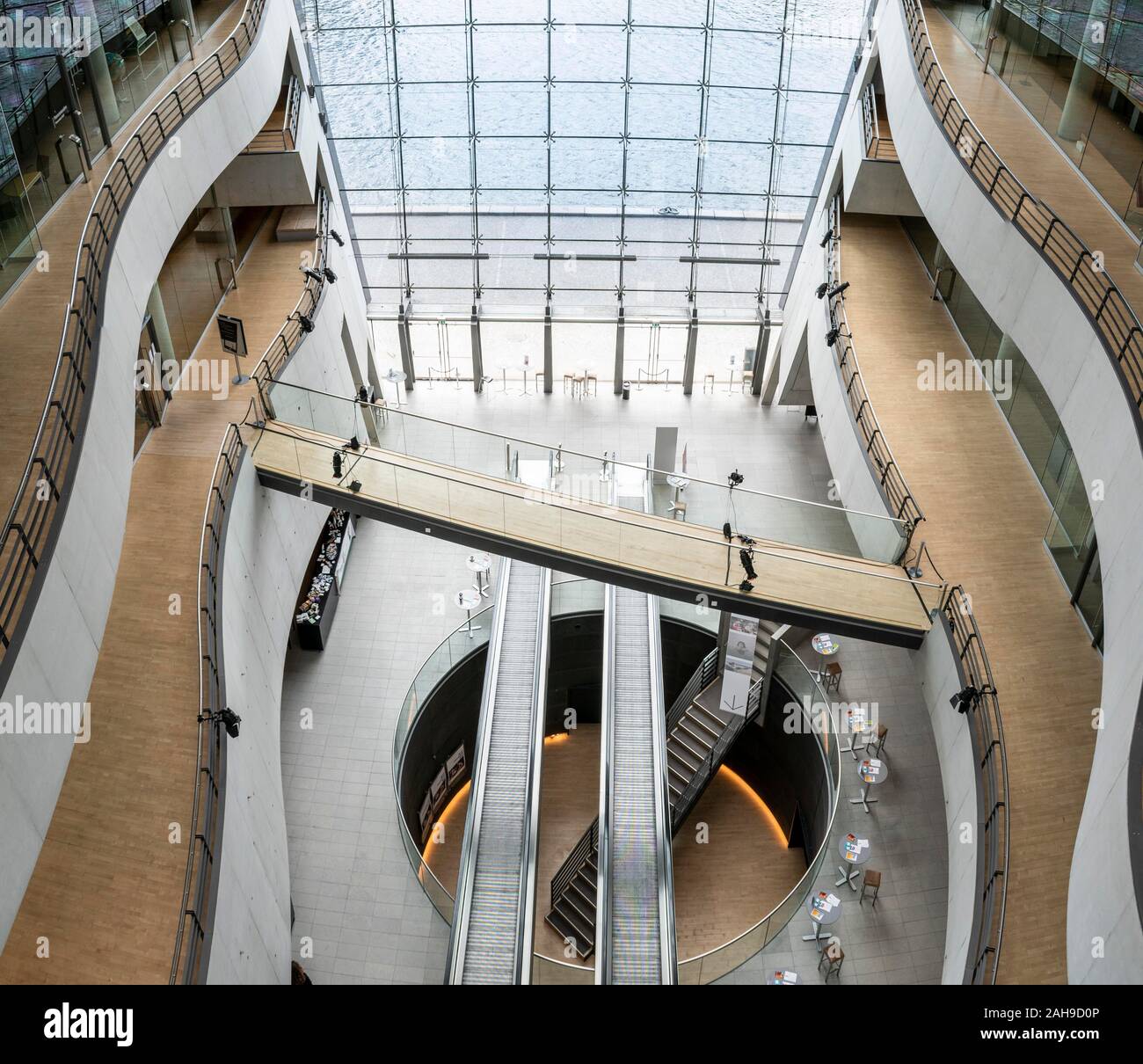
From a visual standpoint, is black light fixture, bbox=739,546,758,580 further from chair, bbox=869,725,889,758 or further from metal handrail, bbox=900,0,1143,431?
metal handrail, bbox=900,0,1143,431

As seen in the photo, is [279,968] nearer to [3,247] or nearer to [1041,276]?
[3,247]

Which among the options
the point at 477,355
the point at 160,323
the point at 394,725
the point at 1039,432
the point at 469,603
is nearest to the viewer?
the point at 1039,432

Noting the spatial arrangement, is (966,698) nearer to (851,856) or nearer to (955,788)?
(955,788)

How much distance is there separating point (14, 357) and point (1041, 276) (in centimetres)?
1323

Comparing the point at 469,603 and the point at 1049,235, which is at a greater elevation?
the point at 1049,235

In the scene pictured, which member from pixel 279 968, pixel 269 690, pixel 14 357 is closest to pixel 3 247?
pixel 14 357

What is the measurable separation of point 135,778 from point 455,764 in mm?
10502

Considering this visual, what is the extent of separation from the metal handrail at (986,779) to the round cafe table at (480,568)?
34.8 ft

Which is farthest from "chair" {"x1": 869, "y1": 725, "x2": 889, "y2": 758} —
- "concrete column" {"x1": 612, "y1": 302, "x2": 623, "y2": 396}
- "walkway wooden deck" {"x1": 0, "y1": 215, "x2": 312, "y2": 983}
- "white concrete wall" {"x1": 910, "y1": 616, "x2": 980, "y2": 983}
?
"concrete column" {"x1": 612, "y1": 302, "x2": 623, "y2": 396}

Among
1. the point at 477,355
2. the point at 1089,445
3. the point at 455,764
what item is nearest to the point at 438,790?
the point at 455,764

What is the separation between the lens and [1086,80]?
1598cm

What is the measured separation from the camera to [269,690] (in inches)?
631

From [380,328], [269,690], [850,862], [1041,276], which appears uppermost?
[380,328]

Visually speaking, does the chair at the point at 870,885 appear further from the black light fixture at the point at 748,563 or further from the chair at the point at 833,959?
the black light fixture at the point at 748,563
